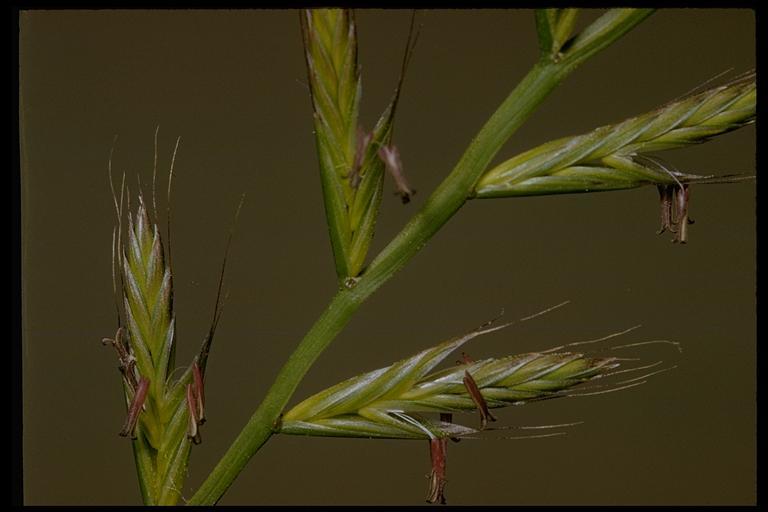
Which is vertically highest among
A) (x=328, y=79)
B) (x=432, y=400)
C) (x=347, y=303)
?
(x=328, y=79)

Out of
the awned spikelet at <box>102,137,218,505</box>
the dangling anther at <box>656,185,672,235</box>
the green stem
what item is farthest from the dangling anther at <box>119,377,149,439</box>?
the dangling anther at <box>656,185,672,235</box>

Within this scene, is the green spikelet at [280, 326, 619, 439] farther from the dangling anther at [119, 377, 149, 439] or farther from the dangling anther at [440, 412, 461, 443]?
the dangling anther at [119, 377, 149, 439]

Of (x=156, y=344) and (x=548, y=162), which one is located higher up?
(x=548, y=162)

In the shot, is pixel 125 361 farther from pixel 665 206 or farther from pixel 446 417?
pixel 665 206

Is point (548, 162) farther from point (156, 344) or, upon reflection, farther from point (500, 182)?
point (156, 344)

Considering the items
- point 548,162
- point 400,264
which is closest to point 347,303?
point 400,264

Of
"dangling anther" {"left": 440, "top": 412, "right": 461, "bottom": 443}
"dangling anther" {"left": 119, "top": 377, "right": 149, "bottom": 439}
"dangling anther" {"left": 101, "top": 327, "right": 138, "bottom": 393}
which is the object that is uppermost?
"dangling anther" {"left": 101, "top": 327, "right": 138, "bottom": 393}

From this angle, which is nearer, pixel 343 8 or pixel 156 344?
pixel 343 8

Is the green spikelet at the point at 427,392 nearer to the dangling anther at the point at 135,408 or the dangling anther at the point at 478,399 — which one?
the dangling anther at the point at 478,399
